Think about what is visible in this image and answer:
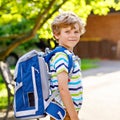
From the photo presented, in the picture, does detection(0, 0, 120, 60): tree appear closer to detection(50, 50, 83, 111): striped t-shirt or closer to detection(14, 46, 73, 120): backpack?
detection(14, 46, 73, 120): backpack

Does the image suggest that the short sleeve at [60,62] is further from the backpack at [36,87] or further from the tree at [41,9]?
the tree at [41,9]

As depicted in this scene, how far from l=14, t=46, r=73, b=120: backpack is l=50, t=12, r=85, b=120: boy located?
54 mm

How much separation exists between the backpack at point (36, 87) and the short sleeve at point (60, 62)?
0.11 metres

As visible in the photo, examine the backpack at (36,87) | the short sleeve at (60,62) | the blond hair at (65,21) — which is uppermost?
the blond hair at (65,21)

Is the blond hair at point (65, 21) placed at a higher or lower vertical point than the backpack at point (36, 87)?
higher

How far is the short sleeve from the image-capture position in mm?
2980

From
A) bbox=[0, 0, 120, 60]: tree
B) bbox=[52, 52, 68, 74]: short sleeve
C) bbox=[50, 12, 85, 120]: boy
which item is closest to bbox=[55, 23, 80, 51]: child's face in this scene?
bbox=[50, 12, 85, 120]: boy

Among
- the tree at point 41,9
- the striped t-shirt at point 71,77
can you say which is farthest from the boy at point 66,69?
the tree at point 41,9

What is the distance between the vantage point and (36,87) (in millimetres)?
3158

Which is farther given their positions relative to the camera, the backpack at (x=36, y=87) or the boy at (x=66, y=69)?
the backpack at (x=36, y=87)

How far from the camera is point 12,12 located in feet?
33.2

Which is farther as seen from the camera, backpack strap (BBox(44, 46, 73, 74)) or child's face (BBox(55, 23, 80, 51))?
child's face (BBox(55, 23, 80, 51))

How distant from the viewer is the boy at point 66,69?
2.98 meters

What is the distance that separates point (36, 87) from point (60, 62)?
1.02 ft
